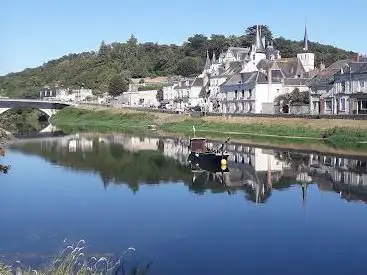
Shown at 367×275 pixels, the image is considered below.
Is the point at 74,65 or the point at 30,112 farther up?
the point at 74,65

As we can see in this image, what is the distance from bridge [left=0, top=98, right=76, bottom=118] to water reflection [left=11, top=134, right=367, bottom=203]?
45429 mm

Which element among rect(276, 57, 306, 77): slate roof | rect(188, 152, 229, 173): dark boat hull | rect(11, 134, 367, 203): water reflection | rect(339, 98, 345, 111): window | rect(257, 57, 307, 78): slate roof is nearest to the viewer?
rect(11, 134, 367, 203): water reflection

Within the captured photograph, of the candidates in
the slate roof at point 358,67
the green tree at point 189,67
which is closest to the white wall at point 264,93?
the slate roof at point 358,67

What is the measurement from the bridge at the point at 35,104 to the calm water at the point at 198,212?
61.8m

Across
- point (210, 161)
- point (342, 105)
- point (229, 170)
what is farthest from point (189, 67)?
point (229, 170)

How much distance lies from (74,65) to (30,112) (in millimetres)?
54677

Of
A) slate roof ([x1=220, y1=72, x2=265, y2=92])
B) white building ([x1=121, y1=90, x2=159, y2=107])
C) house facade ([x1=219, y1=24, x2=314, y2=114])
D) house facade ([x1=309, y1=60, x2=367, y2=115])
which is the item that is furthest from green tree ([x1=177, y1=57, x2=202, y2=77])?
house facade ([x1=309, y1=60, x2=367, y2=115])

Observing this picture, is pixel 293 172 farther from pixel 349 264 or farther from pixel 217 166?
pixel 349 264

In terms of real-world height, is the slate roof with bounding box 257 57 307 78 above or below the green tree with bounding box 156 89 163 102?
above

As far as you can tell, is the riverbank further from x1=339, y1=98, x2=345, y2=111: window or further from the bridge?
the bridge

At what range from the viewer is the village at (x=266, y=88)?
68.2m

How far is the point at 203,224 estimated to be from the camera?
24891mm

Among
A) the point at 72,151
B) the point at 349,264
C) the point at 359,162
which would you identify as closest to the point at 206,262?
the point at 349,264

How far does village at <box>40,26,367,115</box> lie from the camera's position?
68.2 metres
